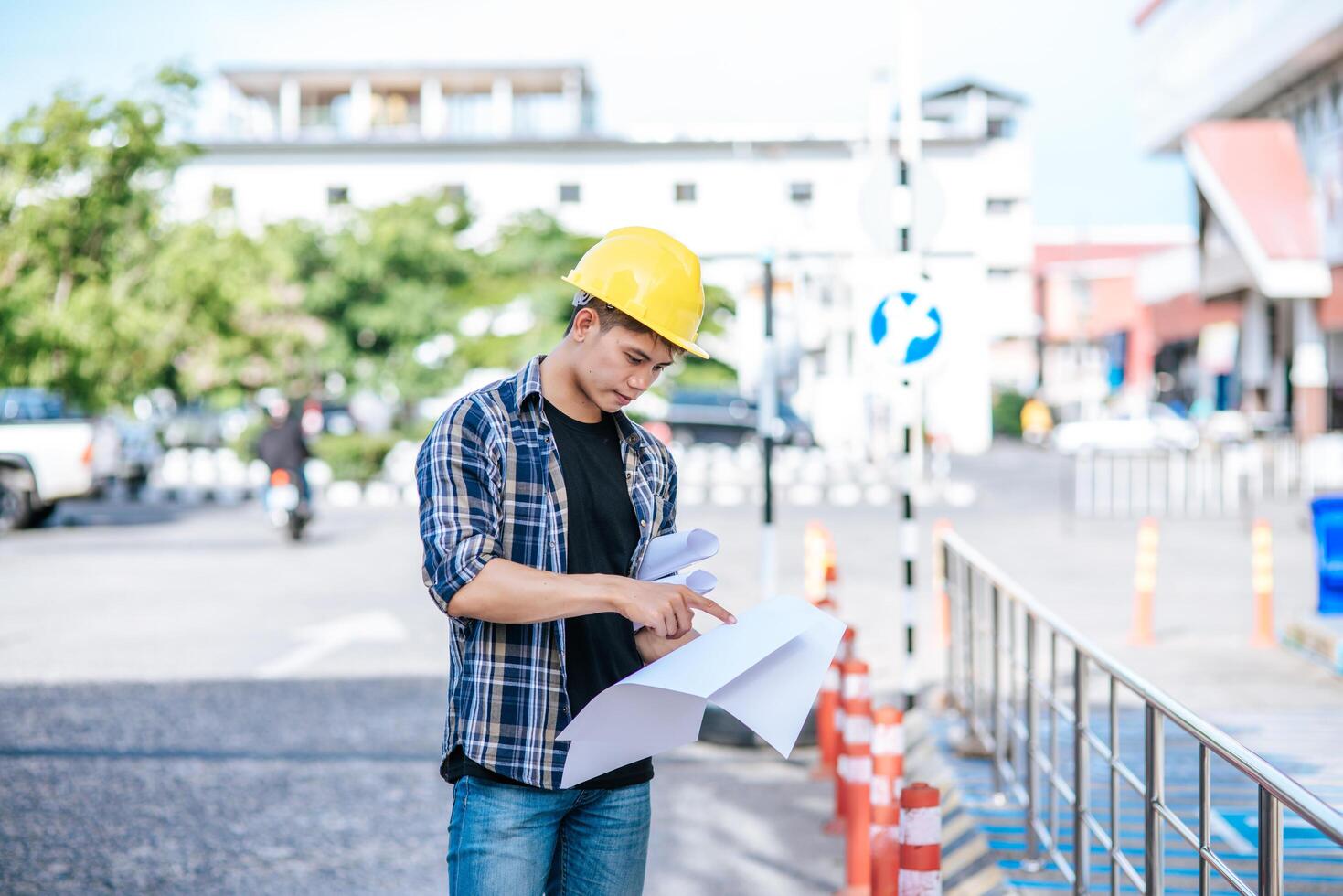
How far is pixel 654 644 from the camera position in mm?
2814

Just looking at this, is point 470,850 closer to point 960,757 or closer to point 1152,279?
point 960,757

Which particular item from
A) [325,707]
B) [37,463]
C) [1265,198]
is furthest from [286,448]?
[1265,198]

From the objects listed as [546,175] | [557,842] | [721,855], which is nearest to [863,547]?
[721,855]

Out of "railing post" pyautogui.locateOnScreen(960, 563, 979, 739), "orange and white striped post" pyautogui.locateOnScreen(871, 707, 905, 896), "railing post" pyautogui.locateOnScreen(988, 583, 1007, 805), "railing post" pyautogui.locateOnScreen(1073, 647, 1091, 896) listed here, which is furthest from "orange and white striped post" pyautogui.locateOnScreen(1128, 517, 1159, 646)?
"orange and white striped post" pyautogui.locateOnScreen(871, 707, 905, 896)

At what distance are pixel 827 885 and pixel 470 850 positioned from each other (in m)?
3.08

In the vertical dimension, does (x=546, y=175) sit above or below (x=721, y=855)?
above


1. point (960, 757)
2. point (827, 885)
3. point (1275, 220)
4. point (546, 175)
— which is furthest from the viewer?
point (546, 175)

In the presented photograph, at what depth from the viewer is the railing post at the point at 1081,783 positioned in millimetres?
4691

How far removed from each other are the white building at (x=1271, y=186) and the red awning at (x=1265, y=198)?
0.10 ft

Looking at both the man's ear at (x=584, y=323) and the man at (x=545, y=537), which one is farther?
the man's ear at (x=584, y=323)

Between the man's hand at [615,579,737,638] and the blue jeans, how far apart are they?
0.43m

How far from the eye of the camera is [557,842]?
113 inches

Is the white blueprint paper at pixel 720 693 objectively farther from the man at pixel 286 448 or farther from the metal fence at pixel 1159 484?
the metal fence at pixel 1159 484

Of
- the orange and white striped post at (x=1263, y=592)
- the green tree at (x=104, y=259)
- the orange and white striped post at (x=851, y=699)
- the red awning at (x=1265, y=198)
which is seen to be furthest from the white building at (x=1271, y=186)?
the orange and white striped post at (x=851, y=699)
